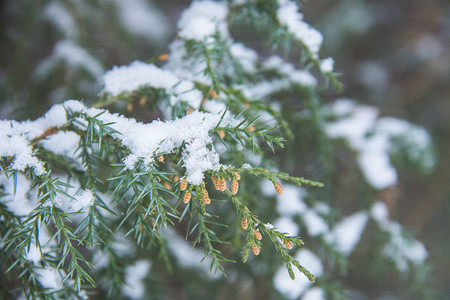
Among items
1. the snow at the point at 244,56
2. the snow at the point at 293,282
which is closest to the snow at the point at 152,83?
the snow at the point at 244,56

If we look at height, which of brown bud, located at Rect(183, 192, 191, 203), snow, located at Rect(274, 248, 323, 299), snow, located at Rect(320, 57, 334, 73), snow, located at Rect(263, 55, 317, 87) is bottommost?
brown bud, located at Rect(183, 192, 191, 203)

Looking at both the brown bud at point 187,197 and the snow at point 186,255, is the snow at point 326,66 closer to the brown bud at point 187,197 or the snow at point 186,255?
the brown bud at point 187,197

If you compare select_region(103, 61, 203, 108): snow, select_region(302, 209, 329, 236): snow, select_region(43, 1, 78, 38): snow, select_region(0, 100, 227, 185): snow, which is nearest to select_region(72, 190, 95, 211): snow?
select_region(0, 100, 227, 185): snow

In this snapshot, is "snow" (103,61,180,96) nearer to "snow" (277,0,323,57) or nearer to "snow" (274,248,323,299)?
"snow" (277,0,323,57)


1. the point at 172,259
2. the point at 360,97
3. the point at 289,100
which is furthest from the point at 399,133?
the point at 172,259

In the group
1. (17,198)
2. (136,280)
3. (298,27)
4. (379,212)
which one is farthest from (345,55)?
(17,198)

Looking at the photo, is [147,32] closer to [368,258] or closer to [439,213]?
[368,258]
